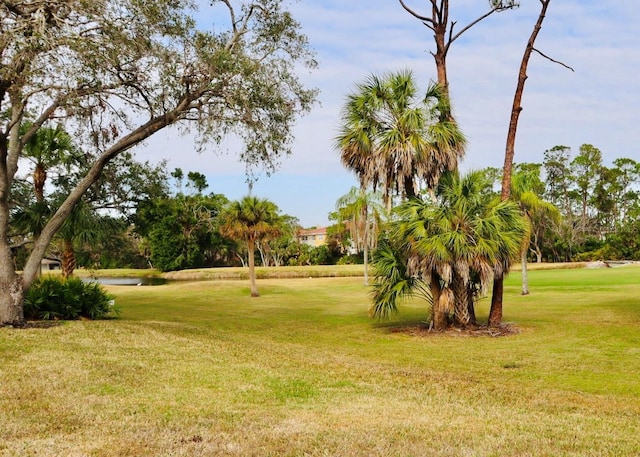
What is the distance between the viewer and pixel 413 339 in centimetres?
1625

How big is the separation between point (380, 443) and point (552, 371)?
7.10 m

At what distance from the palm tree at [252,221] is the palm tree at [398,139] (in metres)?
15.7

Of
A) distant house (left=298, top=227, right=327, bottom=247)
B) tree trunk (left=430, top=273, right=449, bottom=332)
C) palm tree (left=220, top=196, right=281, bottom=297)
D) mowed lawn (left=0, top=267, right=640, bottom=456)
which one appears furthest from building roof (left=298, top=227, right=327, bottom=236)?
mowed lawn (left=0, top=267, right=640, bottom=456)

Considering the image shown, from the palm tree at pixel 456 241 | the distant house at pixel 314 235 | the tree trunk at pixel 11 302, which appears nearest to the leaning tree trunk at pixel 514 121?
the palm tree at pixel 456 241

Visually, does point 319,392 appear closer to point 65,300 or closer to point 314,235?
point 65,300

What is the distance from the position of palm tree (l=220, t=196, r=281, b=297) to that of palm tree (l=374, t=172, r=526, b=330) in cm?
1652

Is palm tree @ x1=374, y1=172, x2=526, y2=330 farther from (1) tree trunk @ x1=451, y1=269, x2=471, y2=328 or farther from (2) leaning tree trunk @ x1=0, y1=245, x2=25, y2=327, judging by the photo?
(2) leaning tree trunk @ x1=0, y1=245, x2=25, y2=327

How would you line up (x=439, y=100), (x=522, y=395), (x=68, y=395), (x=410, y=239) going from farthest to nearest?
(x=439, y=100) < (x=410, y=239) < (x=522, y=395) < (x=68, y=395)

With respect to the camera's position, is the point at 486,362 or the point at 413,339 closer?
the point at 486,362

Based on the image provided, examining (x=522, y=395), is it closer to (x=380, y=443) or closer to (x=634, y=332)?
(x=380, y=443)

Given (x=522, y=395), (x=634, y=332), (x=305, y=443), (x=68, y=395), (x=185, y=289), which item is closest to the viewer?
(x=305, y=443)

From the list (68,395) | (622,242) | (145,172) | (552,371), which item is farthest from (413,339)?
(622,242)

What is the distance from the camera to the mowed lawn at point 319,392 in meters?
5.70

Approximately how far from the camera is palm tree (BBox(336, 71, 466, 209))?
57.2 ft
